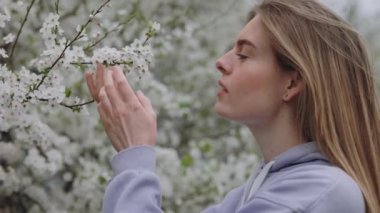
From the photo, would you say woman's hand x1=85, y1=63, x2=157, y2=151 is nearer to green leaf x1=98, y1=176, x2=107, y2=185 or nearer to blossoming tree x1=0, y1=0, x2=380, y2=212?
blossoming tree x1=0, y1=0, x2=380, y2=212

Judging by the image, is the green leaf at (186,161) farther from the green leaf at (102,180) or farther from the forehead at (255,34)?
the forehead at (255,34)

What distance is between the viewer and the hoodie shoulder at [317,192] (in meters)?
1.68

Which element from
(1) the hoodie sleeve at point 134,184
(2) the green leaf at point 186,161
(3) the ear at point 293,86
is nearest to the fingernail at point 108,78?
(1) the hoodie sleeve at point 134,184

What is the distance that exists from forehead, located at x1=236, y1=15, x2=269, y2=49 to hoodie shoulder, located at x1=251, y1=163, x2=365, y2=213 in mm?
285

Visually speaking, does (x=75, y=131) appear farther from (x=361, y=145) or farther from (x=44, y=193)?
(x=361, y=145)

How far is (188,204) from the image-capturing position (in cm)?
469

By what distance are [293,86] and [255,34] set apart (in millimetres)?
141

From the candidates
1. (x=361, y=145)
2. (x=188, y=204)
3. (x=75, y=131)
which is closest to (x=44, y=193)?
(x=75, y=131)

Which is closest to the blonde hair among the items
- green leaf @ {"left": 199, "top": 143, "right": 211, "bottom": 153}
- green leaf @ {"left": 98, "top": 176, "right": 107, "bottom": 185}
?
green leaf @ {"left": 98, "top": 176, "right": 107, "bottom": 185}

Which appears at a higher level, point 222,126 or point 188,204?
point 222,126

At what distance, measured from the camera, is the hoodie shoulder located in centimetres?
168

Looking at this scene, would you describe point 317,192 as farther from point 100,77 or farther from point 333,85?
point 100,77

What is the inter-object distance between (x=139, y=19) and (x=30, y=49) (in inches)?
22.7

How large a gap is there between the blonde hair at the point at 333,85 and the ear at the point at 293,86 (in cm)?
1
